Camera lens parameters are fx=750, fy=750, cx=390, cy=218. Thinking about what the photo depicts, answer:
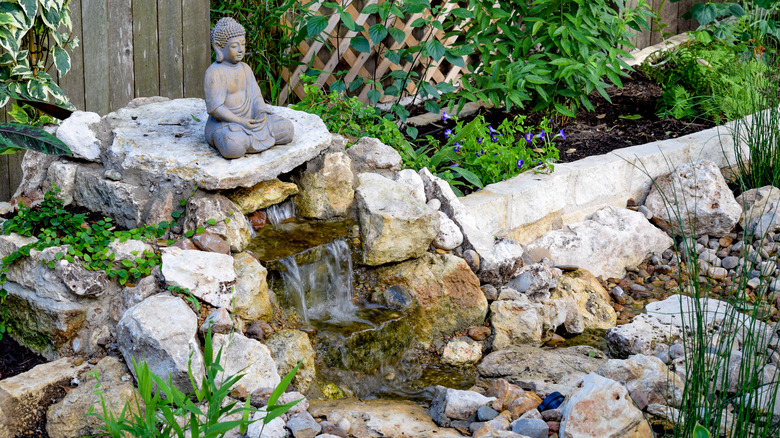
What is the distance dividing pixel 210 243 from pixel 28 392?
888mm

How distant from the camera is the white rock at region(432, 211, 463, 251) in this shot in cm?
375

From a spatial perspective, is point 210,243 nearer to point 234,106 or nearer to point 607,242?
point 234,106

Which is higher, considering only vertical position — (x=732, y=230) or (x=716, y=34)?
(x=716, y=34)

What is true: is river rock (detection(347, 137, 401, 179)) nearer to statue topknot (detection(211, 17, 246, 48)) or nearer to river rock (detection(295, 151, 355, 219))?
river rock (detection(295, 151, 355, 219))

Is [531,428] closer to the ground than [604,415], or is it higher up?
closer to the ground

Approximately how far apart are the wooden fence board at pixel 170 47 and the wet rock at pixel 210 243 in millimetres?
1644

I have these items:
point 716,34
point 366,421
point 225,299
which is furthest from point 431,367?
point 716,34

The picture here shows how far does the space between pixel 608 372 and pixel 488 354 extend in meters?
0.69

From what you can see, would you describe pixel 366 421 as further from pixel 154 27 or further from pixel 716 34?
pixel 716 34

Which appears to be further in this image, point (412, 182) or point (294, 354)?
point (412, 182)

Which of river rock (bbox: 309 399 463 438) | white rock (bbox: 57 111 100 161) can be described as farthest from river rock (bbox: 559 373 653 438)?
white rock (bbox: 57 111 100 161)

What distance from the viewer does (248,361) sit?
2.80 meters

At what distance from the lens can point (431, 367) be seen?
3398mm

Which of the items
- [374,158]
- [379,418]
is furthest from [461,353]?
[374,158]
